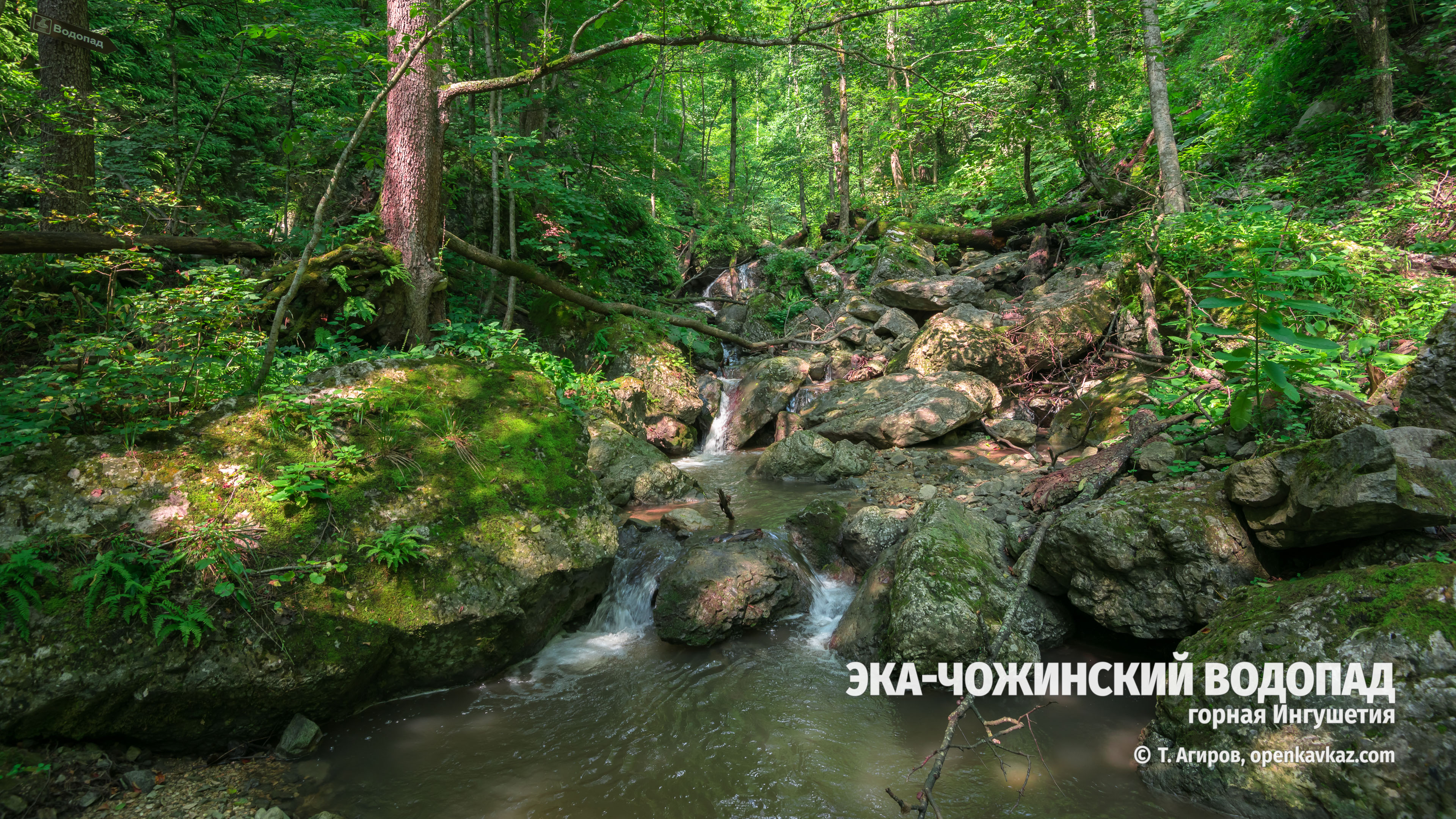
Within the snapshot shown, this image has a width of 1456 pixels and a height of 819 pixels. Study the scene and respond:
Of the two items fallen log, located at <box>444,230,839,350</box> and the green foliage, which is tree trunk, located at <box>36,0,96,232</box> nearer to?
fallen log, located at <box>444,230,839,350</box>

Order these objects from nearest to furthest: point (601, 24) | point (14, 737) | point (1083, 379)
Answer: point (14, 737) → point (601, 24) → point (1083, 379)

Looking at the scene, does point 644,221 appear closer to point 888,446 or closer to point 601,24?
point 601,24

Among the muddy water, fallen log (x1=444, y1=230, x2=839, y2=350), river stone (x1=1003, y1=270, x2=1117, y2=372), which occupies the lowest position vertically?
→ the muddy water

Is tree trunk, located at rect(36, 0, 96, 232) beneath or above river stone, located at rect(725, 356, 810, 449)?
above

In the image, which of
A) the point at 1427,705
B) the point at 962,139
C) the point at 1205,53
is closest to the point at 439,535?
the point at 1427,705

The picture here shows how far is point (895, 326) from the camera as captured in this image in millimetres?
12391

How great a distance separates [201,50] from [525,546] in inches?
429

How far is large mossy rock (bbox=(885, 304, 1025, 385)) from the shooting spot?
10016mm

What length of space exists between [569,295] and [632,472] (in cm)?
295

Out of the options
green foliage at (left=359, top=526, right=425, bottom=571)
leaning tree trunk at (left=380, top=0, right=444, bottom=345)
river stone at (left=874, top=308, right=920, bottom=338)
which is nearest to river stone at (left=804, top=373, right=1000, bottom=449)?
river stone at (left=874, top=308, right=920, bottom=338)

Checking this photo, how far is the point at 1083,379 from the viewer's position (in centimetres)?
899

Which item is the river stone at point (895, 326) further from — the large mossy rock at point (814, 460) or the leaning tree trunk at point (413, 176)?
the leaning tree trunk at point (413, 176)

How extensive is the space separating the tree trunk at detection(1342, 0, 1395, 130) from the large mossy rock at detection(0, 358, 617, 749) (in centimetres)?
1233

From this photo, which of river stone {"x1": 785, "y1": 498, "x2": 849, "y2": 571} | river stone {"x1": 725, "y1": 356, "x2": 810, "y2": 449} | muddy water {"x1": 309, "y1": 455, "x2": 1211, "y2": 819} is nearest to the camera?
muddy water {"x1": 309, "y1": 455, "x2": 1211, "y2": 819}
